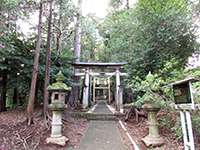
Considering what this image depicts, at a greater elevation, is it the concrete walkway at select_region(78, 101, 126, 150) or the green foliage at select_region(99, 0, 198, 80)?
the green foliage at select_region(99, 0, 198, 80)

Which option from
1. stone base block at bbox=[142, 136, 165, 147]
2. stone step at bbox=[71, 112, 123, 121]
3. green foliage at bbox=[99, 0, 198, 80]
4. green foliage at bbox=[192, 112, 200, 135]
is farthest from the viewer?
stone step at bbox=[71, 112, 123, 121]

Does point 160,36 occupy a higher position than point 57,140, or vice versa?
point 160,36

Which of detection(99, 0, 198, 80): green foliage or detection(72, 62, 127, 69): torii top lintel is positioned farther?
detection(72, 62, 127, 69): torii top lintel

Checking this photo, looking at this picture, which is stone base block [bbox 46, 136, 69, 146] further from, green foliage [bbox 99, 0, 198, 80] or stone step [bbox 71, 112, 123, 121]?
green foliage [bbox 99, 0, 198, 80]

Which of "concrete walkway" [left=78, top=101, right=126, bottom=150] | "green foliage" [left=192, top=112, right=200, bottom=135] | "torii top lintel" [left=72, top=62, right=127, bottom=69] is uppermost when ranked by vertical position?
"torii top lintel" [left=72, top=62, right=127, bottom=69]

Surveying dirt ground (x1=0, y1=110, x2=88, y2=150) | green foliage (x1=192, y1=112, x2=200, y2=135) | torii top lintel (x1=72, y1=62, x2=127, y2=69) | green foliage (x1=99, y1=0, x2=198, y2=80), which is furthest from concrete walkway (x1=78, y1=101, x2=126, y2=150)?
torii top lintel (x1=72, y1=62, x2=127, y2=69)

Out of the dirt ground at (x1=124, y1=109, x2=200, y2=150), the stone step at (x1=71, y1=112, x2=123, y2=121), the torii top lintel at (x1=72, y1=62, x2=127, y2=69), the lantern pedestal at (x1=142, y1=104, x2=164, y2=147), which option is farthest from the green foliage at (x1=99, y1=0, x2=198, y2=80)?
the lantern pedestal at (x1=142, y1=104, x2=164, y2=147)

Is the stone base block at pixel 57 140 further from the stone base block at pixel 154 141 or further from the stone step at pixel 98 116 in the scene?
the stone step at pixel 98 116

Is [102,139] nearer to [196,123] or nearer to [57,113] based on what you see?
[57,113]

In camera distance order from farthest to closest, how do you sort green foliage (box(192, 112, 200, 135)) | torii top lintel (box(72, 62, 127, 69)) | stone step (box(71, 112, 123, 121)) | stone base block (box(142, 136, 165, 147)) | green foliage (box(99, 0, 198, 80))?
torii top lintel (box(72, 62, 127, 69)), stone step (box(71, 112, 123, 121)), green foliage (box(99, 0, 198, 80)), stone base block (box(142, 136, 165, 147)), green foliage (box(192, 112, 200, 135))

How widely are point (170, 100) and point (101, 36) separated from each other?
18911mm

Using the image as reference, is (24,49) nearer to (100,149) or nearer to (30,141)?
(30,141)

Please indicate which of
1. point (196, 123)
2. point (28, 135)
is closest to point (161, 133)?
point (196, 123)

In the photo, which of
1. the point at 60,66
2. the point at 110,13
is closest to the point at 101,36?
the point at 110,13
